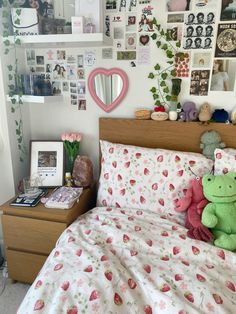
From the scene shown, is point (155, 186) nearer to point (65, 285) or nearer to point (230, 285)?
point (230, 285)

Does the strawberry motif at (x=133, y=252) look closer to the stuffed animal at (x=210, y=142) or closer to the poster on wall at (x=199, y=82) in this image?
the stuffed animal at (x=210, y=142)

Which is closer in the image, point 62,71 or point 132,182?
point 132,182

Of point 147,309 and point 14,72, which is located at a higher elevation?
point 14,72

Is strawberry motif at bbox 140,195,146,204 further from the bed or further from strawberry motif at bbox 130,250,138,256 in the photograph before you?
strawberry motif at bbox 130,250,138,256

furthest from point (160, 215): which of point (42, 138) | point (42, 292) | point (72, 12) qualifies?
point (72, 12)

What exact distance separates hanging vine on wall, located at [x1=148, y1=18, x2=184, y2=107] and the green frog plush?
664mm

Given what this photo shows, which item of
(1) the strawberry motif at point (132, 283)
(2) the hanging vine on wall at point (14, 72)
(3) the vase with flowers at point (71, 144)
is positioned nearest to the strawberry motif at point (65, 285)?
(1) the strawberry motif at point (132, 283)

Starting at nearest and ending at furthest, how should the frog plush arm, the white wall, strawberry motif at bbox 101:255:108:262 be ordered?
strawberry motif at bbox 101:255:108:262
the frog plush arm
the white wall

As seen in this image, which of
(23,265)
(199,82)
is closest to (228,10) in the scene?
(199,82)

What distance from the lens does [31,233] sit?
5.75 ft

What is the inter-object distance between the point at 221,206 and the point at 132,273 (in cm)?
62

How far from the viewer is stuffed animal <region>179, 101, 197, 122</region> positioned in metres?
1.82

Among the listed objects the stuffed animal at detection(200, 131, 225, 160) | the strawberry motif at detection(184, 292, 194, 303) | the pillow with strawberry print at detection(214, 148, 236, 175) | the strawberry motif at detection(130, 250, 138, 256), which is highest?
the stuffed animal at detection(200, 131, 225, 160)

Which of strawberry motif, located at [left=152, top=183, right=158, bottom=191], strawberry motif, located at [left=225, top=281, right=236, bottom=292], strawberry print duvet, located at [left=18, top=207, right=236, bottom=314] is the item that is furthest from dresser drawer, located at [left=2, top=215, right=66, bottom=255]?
strawberry motif, located at [left=225, top=281, right=236, bottom=292]
